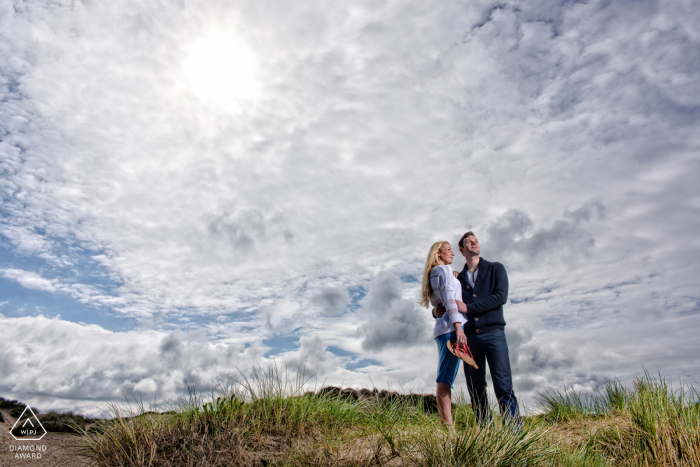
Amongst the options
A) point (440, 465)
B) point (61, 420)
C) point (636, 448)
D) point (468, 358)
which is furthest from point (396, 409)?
point (61, 420)

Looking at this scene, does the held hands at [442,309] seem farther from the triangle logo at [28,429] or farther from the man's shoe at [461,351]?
the triangle logo at [28,429]

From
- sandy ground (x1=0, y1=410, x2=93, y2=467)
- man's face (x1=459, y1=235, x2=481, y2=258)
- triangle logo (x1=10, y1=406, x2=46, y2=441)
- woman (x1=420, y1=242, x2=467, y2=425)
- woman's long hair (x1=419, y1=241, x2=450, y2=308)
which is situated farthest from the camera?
triangle logo (x1=10, y1=406, x2=46, y2=441)

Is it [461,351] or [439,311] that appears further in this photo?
[439,311]

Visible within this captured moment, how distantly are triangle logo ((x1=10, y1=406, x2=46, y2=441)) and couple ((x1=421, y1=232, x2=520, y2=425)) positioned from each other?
29.9 ft

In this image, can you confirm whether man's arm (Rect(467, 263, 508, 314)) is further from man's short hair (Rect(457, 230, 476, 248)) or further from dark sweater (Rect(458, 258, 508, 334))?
man's short hair (Rect(457, 230, 476, 248))

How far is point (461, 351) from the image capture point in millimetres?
4777

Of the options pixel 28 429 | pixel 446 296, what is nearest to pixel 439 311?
pixel 446 296

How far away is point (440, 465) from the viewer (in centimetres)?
380

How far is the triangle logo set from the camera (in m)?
8.90

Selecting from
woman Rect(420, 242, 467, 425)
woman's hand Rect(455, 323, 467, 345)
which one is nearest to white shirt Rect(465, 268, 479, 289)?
woman Rect(420, 242, 467, 425)

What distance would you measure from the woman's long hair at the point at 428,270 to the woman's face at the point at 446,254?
4 centimetres

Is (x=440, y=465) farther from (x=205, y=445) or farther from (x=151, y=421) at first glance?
(x=151, y=421)

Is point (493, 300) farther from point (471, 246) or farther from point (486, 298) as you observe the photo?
point (471, 246)

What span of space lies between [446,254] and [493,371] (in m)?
1.53
